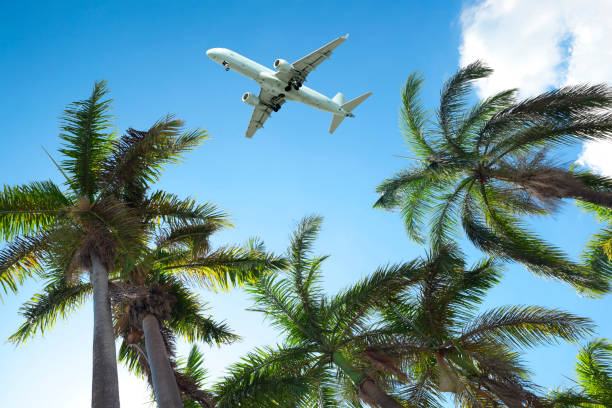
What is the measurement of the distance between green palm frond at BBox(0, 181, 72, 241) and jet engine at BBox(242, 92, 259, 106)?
66.9 feet

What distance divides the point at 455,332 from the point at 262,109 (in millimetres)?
22286

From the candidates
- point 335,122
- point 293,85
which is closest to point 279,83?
point 293,85

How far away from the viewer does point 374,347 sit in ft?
34.5

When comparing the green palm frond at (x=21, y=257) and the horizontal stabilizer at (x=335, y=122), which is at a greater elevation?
the horizontal stabilizer at (x=335, y=122)

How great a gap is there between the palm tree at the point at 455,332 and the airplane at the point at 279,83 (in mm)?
16520

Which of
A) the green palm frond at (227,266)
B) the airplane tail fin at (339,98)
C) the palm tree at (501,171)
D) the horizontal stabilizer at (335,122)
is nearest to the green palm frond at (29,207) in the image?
the green palm frond at (227,266)

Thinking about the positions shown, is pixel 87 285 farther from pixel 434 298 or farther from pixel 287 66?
pixel 287 66

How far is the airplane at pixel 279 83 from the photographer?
25.4 meters

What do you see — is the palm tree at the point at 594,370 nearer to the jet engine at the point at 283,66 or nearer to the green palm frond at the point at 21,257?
the green palm frond at the point at 21,257

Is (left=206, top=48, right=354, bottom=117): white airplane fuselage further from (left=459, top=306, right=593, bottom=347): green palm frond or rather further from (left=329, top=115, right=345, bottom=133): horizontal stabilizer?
(left=459, top=306, right=593, bottom=347): green palm frond

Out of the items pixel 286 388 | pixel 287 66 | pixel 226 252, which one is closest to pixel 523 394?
pixel 286 388

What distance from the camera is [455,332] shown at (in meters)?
10.6

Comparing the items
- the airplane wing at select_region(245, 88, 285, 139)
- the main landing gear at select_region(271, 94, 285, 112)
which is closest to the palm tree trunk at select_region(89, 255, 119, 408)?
the main landing gear at select_region(271, 94, 285, 112)

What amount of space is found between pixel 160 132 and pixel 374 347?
7058 mm
